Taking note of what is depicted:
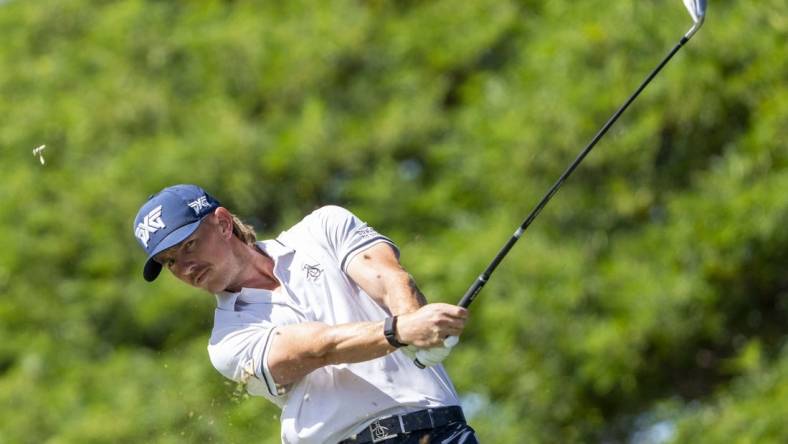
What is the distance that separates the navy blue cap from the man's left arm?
540 millimetres

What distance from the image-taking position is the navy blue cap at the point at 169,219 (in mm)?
6078

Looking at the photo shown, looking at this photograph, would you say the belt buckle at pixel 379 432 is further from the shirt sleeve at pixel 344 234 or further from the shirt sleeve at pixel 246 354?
the shirt sleeve at pixel 344 234

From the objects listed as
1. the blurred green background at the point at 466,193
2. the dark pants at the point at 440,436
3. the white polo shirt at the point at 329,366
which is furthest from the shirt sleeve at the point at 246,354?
the blurred green background at the point at 466,193

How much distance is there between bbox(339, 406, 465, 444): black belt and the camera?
598 centimetres

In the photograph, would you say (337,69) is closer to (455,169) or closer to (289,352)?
(455,169)

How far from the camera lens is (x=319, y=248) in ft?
20.5

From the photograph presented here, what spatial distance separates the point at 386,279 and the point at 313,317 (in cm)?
30

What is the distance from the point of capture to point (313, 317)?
612 cm

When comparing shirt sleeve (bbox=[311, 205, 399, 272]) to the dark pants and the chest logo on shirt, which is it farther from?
the dark pants

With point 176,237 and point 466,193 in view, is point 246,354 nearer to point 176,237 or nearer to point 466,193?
point 176,237

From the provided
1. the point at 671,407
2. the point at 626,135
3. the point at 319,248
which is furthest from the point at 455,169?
the point at 319,248

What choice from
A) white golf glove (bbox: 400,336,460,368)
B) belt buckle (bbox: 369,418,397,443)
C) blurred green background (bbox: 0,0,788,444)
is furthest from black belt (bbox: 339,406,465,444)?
blurred green background (bbox: 0,0,788,444)

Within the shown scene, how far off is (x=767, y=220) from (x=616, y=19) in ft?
6.20

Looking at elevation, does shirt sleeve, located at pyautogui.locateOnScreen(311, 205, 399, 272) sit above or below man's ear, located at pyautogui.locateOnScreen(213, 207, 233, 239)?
below
